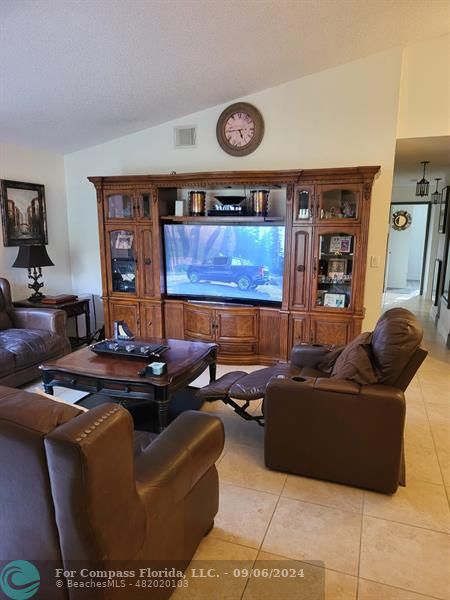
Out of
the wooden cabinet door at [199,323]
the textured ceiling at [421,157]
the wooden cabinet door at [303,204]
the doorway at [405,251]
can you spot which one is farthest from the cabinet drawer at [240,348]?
the doorway at [405,251]

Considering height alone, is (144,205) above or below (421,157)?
below

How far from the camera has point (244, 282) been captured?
172 inches

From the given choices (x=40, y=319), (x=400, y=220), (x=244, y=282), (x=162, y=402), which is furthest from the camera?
(x=400, y=220)

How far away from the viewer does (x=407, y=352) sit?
2.13 meters

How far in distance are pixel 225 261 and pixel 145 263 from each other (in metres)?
0.93

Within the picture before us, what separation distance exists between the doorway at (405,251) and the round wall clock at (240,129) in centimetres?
530

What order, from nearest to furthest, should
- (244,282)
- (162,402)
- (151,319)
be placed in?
(162,402) < (244,282) < (151,319)

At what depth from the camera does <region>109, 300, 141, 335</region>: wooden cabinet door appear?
4.73m

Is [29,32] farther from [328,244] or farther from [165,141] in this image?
[328,244]

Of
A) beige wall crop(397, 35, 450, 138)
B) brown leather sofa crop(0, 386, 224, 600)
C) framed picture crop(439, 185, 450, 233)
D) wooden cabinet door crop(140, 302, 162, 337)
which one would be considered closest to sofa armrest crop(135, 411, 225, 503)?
brown leather sofa crop(0, 386, 224, 600)

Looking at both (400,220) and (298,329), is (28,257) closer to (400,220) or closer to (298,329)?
(298,329)

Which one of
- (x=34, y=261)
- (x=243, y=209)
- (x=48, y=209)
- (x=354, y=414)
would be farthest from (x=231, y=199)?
(x=354, y=414)

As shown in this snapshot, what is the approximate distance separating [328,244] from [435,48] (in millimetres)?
2000

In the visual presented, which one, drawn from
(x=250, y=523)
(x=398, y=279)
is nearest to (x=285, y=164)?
(x=250, y=523)
